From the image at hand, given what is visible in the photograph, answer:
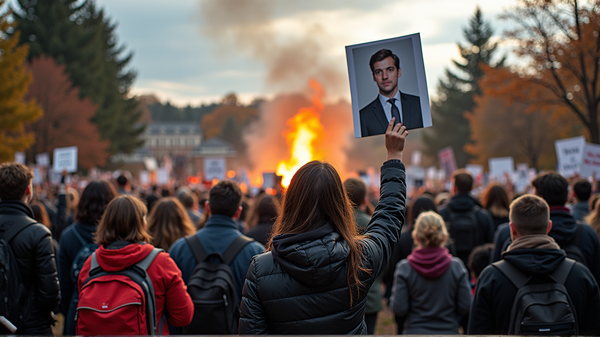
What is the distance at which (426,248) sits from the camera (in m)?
4.52

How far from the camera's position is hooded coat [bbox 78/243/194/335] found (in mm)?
3203

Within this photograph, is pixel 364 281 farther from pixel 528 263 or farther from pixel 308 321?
pixel 528 263

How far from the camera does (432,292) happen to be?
14.6 ft

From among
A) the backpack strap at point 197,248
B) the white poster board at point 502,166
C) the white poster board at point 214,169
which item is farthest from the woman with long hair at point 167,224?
the white poster board at point 502,166

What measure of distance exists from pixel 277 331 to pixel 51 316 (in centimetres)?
265

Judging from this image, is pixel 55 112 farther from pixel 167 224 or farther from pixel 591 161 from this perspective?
pixel 591 161

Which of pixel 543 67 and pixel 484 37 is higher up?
pixel 484 37

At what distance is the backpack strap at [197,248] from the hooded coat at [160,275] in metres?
0.55

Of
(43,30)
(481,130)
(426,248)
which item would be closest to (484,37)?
(481,130)

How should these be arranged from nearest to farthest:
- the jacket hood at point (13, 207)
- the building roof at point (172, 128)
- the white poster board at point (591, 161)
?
the jacket hood at point (13, 207) → the white poster board at point (591, 161) → the building roof at point (172, 128)

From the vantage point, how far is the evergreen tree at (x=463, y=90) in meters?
52.4

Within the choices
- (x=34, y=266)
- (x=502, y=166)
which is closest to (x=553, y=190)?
(x=34, y=266)

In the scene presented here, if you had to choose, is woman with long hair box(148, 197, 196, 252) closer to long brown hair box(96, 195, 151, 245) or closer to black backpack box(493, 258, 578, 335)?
long brown hair box(96, 195, 151, 245)

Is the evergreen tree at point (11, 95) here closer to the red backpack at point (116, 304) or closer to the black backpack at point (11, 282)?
the black backpack at point (11, 282)
